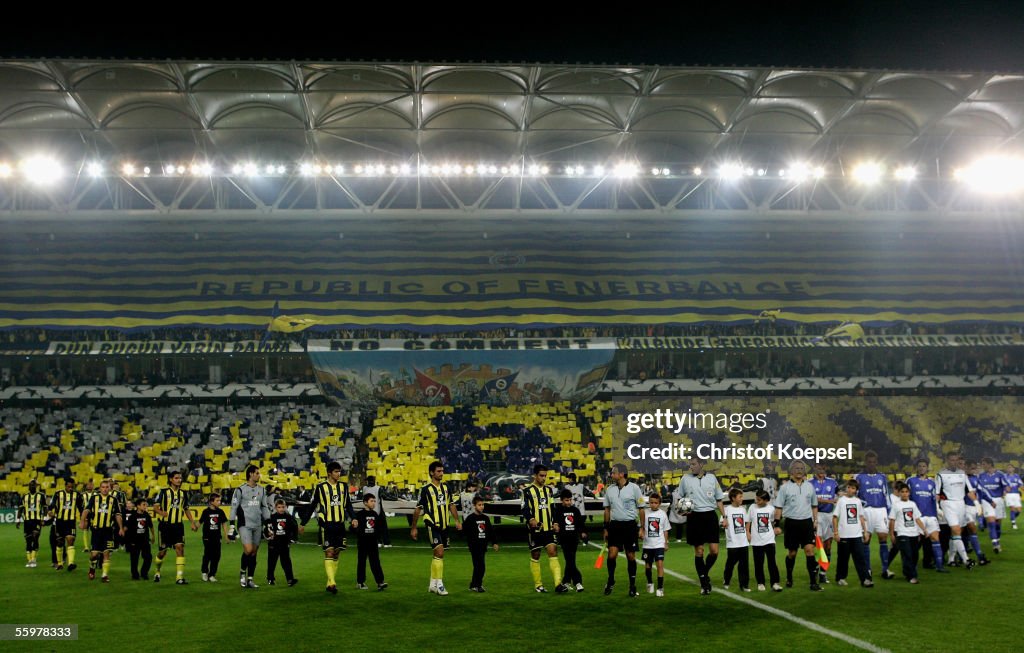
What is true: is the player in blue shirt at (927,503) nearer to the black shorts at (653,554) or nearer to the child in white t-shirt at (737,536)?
the child in white t-shirt at (737,536)

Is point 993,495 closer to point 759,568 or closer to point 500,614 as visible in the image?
point 759,568

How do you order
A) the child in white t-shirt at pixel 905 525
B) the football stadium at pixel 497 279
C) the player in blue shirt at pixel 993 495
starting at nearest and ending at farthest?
1. the child in white t-shirt at pixel 905 525
2. the player in blue shirt at pixel 993 495
3. the football stadium at pixel 497 279

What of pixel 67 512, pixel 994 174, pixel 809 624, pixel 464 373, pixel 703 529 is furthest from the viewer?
pixel 994 174

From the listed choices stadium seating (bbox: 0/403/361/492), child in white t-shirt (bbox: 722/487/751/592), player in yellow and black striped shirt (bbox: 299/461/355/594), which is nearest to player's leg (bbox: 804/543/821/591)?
child in white t-shirt (bbox: 722/487/751/592)

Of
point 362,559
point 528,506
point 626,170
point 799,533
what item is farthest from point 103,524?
point 626,170

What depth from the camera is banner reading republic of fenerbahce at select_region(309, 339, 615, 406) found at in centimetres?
3722

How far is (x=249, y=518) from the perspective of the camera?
15.8 metres

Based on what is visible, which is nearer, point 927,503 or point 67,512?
point 927,503

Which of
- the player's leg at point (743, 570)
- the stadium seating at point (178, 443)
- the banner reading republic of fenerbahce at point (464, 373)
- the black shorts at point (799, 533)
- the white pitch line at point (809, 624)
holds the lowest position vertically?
the white pitch line at point (809, 624)

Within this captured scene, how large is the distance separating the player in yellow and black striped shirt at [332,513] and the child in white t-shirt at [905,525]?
895 cm

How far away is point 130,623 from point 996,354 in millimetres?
39236

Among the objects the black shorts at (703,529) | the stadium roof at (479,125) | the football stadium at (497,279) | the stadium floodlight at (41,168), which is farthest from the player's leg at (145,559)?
the stadium floodlight at (41,168)

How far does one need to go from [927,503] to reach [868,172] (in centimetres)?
2952

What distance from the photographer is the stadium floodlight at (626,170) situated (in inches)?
1625
